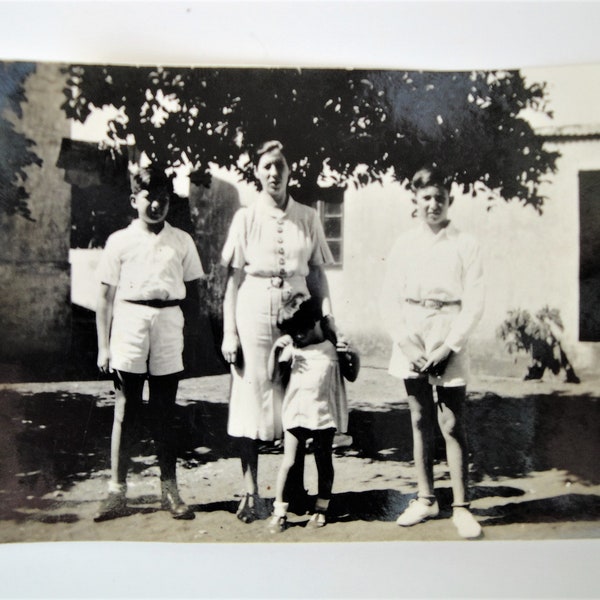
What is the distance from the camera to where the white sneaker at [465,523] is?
330cm

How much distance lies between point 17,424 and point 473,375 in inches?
91.3

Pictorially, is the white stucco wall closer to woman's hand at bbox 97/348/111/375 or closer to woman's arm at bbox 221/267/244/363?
woman's arm at bbox 221/267/244/363

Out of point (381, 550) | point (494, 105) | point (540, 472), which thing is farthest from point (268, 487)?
point (494, 105)

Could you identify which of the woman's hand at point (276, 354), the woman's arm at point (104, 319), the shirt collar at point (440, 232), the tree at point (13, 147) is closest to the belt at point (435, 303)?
the shirt collar at point (440, 232)

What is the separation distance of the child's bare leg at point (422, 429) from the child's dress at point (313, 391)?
13.5 inches

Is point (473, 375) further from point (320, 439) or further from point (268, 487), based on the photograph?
point (268, 487)

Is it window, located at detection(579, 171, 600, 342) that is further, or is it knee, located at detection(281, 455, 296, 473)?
window, located at detection(579, 171, 600, 342)

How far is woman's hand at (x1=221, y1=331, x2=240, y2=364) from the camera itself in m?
3.29

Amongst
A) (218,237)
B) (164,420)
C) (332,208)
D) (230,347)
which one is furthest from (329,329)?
(164,420)

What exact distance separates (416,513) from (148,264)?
1825 millimetres

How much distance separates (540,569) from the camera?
3262 mm

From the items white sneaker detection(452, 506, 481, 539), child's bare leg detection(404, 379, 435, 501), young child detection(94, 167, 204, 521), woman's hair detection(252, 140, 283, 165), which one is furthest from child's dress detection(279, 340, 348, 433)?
woman's hair detection(252, 140, 283, 165)

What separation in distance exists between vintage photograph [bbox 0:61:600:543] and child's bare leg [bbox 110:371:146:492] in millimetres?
11

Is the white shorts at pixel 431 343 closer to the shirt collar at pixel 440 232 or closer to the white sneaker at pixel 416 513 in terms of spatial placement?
the shirt collar at pixel 440 232
